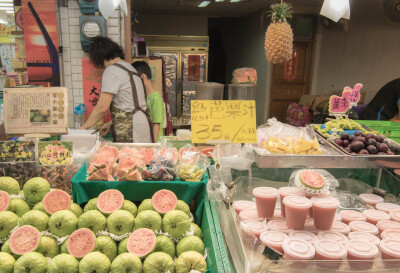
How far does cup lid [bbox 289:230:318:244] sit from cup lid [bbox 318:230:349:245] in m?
0.03

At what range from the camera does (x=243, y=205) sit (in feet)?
5.15

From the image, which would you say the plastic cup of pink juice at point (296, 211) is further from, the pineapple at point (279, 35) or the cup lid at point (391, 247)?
the pineapple at point (279, 35)

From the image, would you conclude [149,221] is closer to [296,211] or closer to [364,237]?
[296,211]

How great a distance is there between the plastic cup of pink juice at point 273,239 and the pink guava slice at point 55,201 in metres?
0.98

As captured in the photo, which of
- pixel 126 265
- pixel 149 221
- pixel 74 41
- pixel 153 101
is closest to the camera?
pixel 126 265

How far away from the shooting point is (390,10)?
7.20m

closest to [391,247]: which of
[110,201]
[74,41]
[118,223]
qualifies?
[118,223]

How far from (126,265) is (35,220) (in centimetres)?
53

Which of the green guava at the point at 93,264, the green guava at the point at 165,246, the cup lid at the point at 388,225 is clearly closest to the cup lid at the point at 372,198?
the cup lid at the point at 388,225

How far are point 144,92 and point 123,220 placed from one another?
2484mm

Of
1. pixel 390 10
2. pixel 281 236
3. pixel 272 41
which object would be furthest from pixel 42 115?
pixel 390 10

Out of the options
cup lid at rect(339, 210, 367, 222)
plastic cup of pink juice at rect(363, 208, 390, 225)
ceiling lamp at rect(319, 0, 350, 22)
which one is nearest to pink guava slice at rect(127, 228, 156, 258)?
cup lid at rect(339, 210, 367, 222)

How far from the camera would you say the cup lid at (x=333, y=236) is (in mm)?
1293

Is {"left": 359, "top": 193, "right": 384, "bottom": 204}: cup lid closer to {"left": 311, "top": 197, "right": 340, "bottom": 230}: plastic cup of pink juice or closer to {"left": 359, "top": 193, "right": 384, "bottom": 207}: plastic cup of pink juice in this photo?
{"left": 359, "top": 193, "right": 384, "bottom": 207}: plastic cup of pink juice
